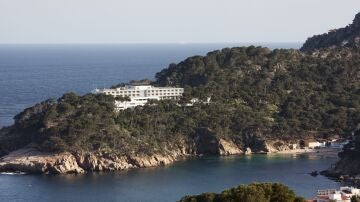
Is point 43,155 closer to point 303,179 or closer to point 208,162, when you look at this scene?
point 208,162

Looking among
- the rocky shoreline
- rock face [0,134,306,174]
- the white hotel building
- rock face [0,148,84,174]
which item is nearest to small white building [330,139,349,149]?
rock face [0,134,306,174]

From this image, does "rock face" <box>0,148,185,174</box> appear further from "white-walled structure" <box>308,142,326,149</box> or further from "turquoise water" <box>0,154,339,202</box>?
"white-walled structure" <box>308,142,326,149</box>

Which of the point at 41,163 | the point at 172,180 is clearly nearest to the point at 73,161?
the point at 41,163

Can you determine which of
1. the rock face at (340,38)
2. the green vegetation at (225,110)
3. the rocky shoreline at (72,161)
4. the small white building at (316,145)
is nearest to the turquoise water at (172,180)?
the rocky shoreline at (72,161)

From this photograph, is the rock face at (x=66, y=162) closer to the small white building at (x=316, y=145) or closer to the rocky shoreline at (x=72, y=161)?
the rocky shoreline at (x=72, y=161)

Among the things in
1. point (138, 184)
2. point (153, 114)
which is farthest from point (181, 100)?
point (138, 184)

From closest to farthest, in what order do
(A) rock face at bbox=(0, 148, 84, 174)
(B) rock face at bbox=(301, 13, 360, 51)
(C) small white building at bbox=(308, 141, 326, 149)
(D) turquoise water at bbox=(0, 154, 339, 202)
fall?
1. (D) turquoise water at bbox=(0, 154, 339, 202)
2. (A) rock face at bbox=(0, 148, 84, 174)
3. (C) small white building at bbox=(308, 141, 326, 149)
4. (B) rock face at bbox=(301, 13, 360, 51)

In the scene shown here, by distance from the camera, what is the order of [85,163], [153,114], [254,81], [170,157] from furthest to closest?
[254,81] < [153,114] < [170,157] < [85,163]
